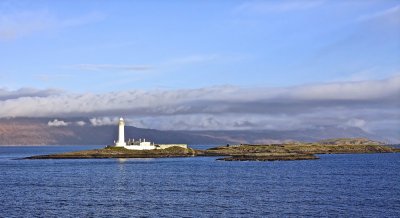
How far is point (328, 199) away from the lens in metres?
61.8

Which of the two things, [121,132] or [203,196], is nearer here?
[203,196]

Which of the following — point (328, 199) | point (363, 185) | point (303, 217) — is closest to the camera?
point (303, 217)

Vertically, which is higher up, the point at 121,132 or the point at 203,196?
the point at 121,132

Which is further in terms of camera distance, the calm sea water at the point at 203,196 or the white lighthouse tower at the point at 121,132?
the white lighthouse tower at the point at 121,132

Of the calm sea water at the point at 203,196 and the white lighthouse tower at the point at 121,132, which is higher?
the white lighthouse tower at the point at 121,132

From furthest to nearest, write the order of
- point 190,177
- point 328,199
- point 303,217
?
point 190,177 < point 328,199 < point 303,217

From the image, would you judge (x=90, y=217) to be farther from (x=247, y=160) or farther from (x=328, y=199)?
(x=247, y=160)

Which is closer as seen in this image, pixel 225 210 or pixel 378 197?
pixel 225 210

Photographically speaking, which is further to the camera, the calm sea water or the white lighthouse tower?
the white lighthouse tower

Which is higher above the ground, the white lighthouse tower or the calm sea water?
the white lighthouse tower

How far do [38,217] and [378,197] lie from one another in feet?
129

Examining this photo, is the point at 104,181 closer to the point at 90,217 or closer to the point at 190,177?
the point at 190,177

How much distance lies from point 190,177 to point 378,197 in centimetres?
3742

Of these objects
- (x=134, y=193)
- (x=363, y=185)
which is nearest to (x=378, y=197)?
(x=363, y=185)
